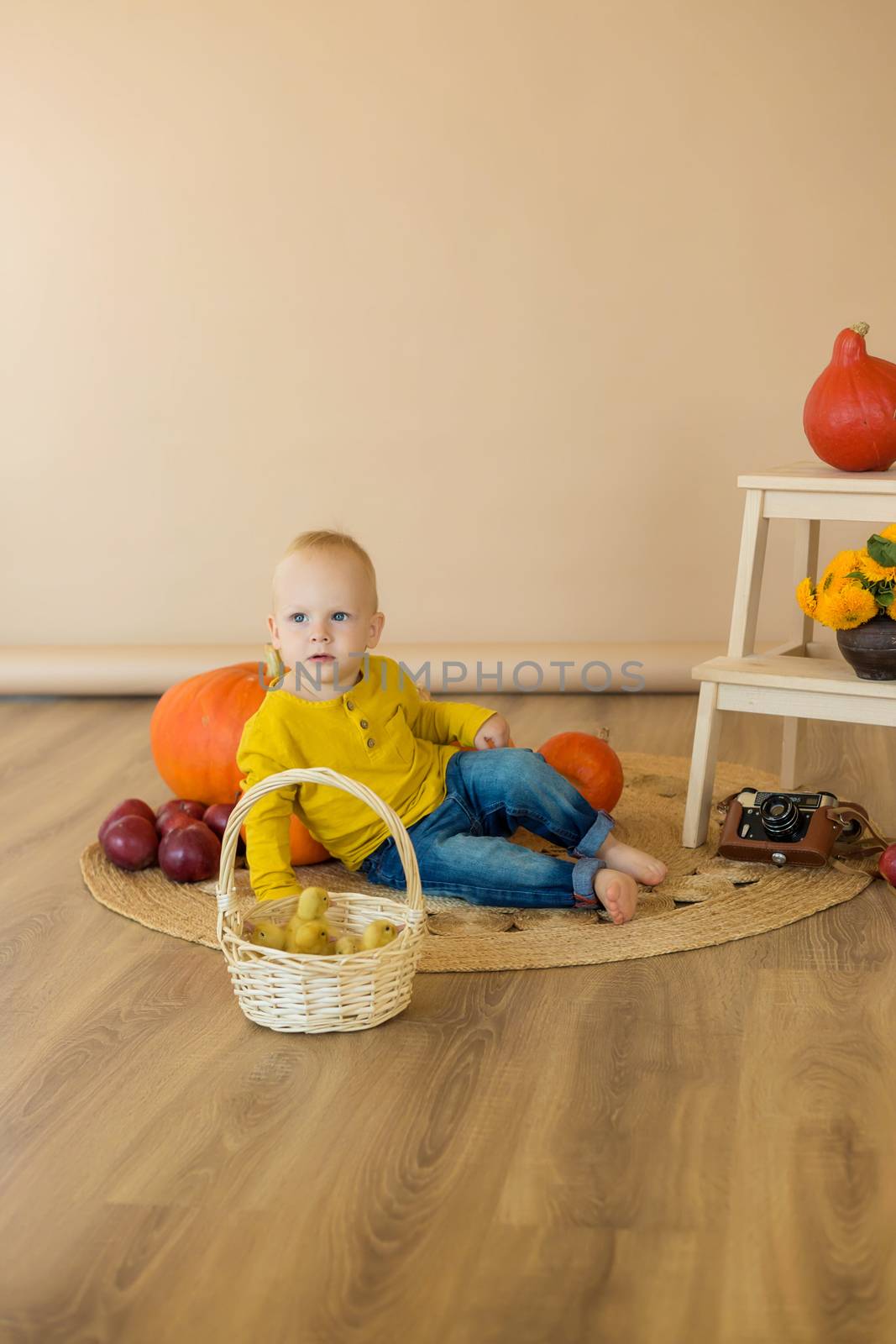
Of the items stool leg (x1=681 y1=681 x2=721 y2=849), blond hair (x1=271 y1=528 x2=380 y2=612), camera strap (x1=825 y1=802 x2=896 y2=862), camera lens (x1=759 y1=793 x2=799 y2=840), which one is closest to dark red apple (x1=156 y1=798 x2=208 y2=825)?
blond hair (x1=271 y1=528 x2=380 y2=612)

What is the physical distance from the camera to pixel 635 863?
82.1 inches

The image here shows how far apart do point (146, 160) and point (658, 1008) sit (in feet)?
9.33

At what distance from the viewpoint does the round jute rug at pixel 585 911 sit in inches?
73.5

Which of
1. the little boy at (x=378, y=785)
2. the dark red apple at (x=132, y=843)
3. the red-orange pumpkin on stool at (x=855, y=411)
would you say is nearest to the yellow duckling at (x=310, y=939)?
the little boy at (x=378, y=785)

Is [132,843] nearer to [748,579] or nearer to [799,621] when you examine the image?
[748,579]

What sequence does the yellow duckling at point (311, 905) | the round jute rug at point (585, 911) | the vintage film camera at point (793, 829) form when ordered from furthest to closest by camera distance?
the vintage film camera at point (793, 829) → the round jute rug at point (585, 911) → the yellow duckling at point (311, 905)

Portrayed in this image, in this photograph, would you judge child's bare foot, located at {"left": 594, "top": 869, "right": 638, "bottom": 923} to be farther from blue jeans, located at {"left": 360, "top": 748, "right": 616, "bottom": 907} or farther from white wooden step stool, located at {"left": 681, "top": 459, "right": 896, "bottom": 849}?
white wooden step stool, located at {"left": 681, "top": 459, "right": 896, "bottom": 849}

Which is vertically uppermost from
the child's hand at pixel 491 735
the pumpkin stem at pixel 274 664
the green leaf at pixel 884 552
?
the green leaf at pixel 884 552

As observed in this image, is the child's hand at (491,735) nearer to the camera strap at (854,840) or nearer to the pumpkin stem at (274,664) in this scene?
the pumpkin stem at (274,664)

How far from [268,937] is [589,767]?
855 mm

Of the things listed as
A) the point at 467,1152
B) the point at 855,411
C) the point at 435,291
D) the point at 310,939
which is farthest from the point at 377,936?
the point at 435,291

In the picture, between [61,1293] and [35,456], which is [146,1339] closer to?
[61,1293]

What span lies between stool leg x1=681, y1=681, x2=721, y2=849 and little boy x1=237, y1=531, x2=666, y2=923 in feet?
0.64

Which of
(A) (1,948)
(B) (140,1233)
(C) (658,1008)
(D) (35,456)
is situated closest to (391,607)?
(D) (35,456)
